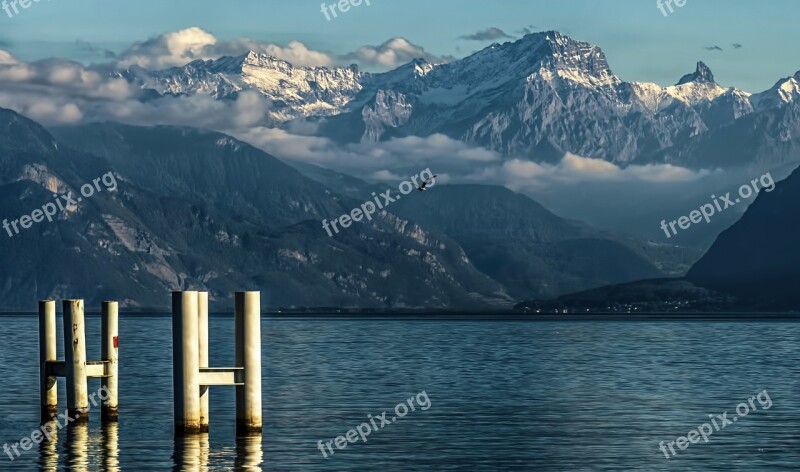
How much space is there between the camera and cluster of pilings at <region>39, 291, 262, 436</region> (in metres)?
71.1

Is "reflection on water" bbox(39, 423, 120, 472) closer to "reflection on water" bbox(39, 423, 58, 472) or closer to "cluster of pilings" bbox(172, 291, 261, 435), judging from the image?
"reflection on water" bbox(39, 423, 58, 472)

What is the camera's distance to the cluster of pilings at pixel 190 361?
71.1m

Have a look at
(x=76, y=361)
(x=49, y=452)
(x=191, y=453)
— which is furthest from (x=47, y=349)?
(x=191, y=453)

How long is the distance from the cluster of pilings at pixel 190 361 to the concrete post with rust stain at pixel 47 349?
0.07 m

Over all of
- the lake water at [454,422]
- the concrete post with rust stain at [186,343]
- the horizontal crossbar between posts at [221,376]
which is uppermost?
the concrete post with rust stain at [186,343]

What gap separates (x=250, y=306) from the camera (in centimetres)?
7156

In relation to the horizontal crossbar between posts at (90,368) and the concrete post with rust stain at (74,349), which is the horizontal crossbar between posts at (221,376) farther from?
the horizontal crossbar between posts at (90,368)

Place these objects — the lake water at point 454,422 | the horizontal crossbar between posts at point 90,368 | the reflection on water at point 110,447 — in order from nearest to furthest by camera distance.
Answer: the reflection on water at point 110,447 < the lake water at point 454,422 < the horizontal crossbar between posts at point 90,368

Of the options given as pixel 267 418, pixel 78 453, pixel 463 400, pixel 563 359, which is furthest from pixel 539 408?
pixel 563 359

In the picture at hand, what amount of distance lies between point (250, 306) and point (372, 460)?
10324 millimetres

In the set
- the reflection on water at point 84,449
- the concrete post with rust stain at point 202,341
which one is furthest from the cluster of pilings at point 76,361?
the concrete post with rust stain at point 202,341

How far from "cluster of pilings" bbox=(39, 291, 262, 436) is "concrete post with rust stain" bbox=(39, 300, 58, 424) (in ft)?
0.24

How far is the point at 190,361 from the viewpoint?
71.1 m

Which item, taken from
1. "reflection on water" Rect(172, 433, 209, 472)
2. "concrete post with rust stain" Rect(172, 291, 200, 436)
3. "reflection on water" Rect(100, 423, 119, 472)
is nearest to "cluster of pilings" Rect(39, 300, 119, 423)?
"reflection on water" Rect(100, 423, 119, 472)
